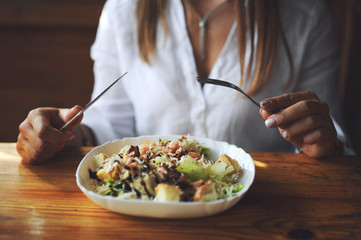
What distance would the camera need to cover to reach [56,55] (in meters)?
2.50

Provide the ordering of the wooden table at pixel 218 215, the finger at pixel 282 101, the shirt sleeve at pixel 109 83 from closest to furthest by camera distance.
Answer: the wooden table at pixel 218 215
the finger at pixel 282 101
the shirt sleeve at pixel 109 83

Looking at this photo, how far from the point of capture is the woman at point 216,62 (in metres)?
1.34

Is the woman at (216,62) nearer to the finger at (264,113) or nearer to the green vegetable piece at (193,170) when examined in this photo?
the finger at (264,113)

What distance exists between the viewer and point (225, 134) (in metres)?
1.40

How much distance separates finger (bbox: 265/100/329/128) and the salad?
0.17 m

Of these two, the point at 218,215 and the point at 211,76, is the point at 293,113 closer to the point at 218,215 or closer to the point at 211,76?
the point at 218,215

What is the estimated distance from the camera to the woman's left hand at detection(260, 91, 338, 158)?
90 centimetres

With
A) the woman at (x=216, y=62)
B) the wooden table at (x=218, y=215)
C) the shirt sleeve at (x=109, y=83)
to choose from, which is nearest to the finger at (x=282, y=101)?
the wooden table at (x=218, y=215)

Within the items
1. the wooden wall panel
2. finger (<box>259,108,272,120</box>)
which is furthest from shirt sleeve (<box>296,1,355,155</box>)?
the wooden wall panel

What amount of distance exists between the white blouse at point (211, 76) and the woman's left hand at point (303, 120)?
1.29 ft

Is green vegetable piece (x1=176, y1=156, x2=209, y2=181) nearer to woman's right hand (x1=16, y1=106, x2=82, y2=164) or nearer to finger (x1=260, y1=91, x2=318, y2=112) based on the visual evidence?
finger (x1=260, y1=91, x2=318, y2=112)

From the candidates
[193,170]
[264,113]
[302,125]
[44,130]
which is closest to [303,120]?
[302,125]

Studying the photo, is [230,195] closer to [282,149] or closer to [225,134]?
[225,134]

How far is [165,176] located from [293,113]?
1.36ft
